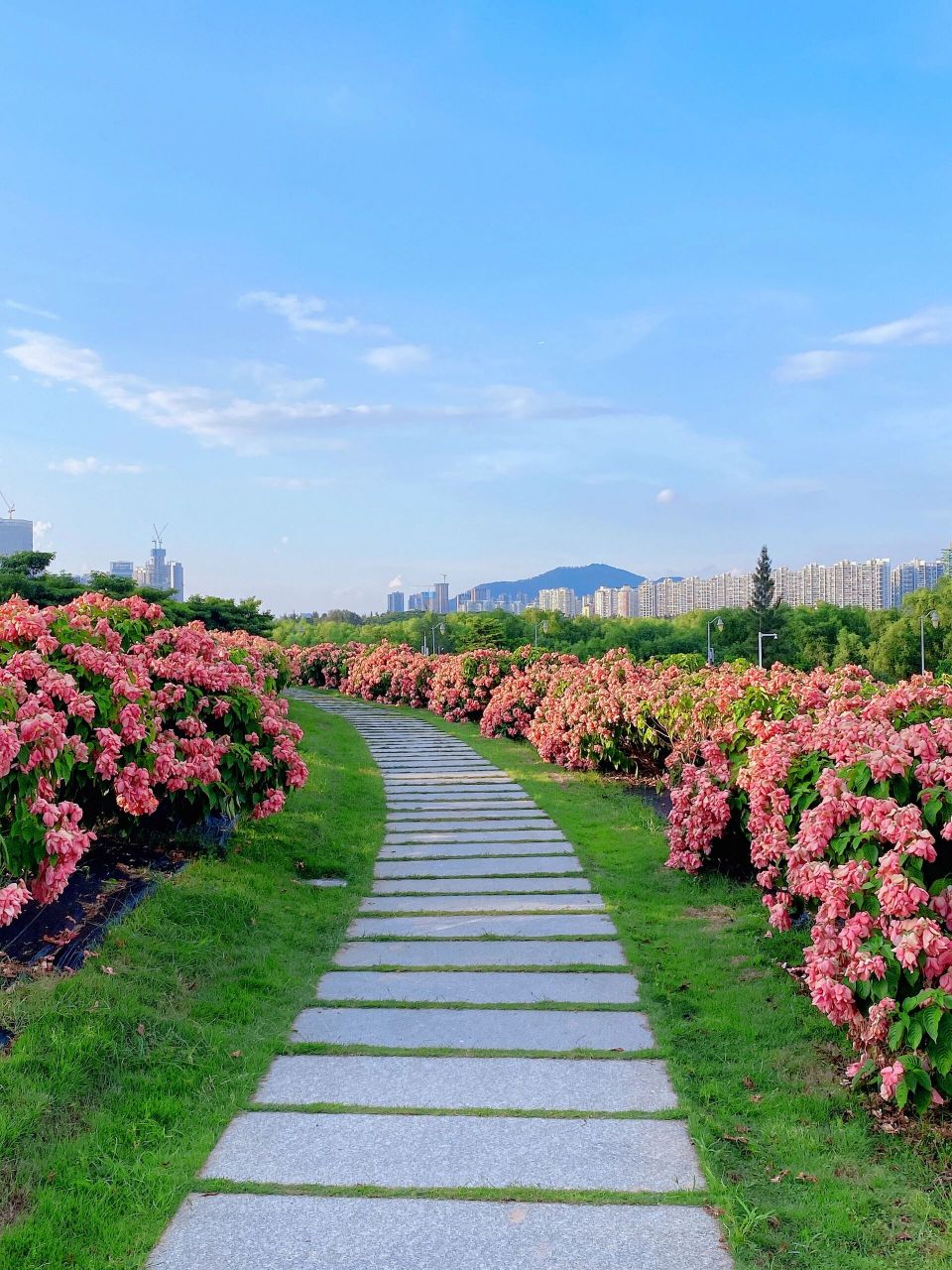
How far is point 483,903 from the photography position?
534 centimetres

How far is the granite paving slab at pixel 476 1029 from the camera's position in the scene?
3479mm

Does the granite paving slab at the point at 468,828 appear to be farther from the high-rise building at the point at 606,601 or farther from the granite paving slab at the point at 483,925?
the high-rise building at the point at 606,601

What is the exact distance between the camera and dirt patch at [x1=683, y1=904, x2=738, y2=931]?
4930 mm

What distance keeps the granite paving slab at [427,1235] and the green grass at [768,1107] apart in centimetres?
18

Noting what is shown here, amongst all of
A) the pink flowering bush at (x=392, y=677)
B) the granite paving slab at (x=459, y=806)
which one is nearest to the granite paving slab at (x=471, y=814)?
the granite paving slab at (x=459, y=806)

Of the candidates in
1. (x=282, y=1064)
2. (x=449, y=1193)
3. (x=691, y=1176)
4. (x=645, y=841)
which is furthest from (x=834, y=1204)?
(x=645, y=841)

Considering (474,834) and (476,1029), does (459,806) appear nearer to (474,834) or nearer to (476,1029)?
(474,834)

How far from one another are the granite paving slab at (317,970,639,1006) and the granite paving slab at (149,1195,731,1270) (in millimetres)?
1455

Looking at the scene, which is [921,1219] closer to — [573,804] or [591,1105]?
[591,1105]

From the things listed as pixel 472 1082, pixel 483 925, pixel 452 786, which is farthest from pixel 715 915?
pixel 452 786

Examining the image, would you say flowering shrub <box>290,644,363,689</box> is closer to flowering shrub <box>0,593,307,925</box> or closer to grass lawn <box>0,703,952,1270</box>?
flowering shrub <box>0,593,307,925</box>

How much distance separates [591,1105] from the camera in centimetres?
299

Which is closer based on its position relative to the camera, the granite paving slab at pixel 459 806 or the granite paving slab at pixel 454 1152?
the granite paving slab at pixel 454 1152

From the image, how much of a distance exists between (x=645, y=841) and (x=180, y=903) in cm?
345
